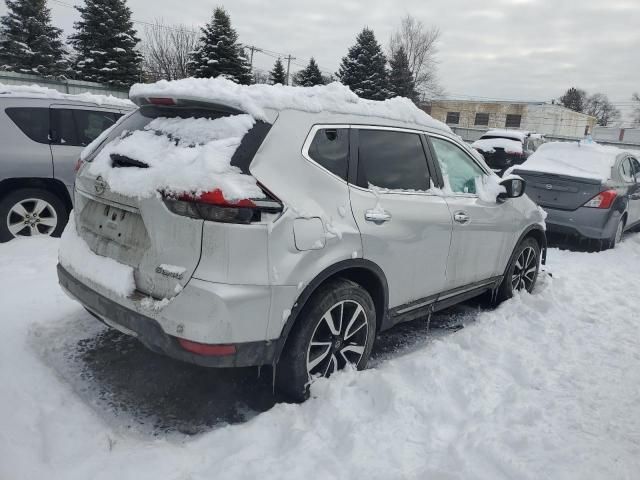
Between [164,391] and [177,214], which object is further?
[164,391]

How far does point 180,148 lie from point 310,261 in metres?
0.92

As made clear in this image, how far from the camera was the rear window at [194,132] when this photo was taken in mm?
2543

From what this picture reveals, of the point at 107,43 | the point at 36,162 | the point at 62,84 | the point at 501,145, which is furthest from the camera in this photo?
the point at 107,43

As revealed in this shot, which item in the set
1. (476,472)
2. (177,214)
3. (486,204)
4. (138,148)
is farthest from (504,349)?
(138,148)

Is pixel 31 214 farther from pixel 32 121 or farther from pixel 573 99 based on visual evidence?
pixel 573 99

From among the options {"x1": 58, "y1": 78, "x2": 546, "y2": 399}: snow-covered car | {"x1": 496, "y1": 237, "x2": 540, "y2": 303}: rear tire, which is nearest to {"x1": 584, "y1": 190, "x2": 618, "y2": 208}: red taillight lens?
{"x1": 496, "y1": 237, "x2": 540, "y2": 303}: rear tire

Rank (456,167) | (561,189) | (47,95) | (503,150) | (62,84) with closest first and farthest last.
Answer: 1. (456,167)
2. (47,95)
3. (561,189)
4. (503,150)
5. (62,84)

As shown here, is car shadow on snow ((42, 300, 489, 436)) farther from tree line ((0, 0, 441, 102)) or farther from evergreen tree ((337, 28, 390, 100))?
evergreen tree ((337, 28, 390, 100))

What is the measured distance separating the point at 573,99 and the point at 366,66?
204 feet

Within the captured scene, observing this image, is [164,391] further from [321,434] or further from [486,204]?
[486,204]

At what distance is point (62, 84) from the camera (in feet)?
90.3

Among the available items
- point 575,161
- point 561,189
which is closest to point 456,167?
point 561,189

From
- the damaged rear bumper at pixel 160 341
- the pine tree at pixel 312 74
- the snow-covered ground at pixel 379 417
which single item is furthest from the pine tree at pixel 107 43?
the damaged rear bumper at pixel 160 341

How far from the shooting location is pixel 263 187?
8.30 ft
